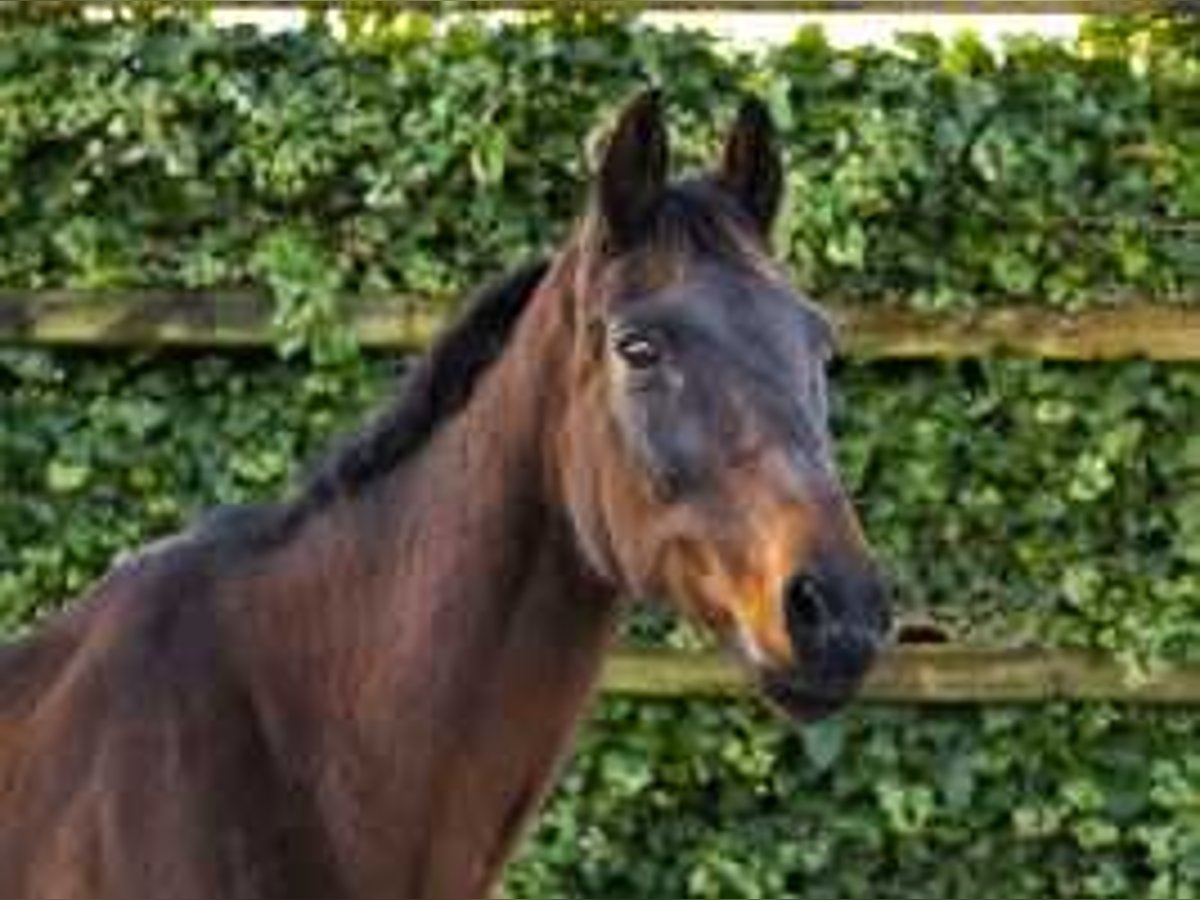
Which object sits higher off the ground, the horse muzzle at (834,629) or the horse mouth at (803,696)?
the horse muzzle at (834,629)

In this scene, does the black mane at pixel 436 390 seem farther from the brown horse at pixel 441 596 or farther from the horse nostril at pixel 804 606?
the horse nostril at pixel 804 606

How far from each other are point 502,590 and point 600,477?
0.78 feet

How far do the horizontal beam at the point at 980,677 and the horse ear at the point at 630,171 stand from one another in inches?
112

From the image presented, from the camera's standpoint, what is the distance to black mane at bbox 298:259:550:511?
3.97 meters

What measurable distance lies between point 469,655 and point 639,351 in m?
0.47

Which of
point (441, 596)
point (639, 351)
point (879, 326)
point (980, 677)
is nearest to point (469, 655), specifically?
point (441, 596)

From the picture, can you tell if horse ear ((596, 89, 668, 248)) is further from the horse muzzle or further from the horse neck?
the horse muzzle

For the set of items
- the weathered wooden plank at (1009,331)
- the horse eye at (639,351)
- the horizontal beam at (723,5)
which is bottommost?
the weathered wooden plank at (1009,331)

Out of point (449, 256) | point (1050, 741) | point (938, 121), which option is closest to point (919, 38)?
point (938, 121)

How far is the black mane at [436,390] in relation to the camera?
397 cm

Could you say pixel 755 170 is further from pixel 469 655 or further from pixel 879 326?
pixel 879 326

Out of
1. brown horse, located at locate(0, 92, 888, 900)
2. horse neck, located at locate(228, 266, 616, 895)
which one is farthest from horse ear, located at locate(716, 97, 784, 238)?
horse neck, located at locate(228, 266, 616, 895)

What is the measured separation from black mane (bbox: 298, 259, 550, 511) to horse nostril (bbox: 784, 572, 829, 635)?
72 cm

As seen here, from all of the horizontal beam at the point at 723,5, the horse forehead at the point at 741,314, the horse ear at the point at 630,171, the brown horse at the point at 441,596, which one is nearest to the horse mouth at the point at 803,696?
the brown horse at the point at 441,596
